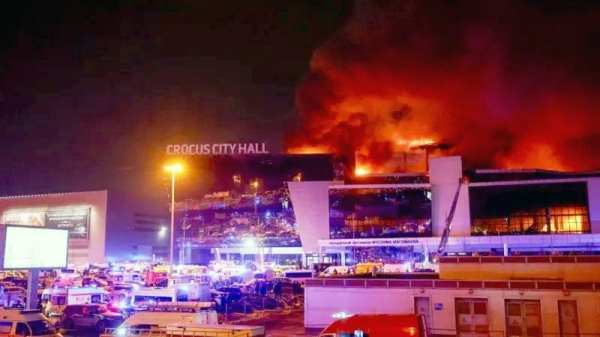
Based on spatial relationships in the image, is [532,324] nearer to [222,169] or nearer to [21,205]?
[222,169]

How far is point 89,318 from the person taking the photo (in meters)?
26.1

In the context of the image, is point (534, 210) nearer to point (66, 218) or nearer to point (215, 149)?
point (215, 149)

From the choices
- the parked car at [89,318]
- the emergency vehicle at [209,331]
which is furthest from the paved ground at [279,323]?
the emergency vehicle at [209,331]

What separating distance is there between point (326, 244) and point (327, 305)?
51217 mm

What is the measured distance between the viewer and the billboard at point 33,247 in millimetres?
23125

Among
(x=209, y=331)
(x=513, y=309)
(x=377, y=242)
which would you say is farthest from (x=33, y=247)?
(x=377, y=242)

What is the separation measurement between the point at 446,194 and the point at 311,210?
752 inches

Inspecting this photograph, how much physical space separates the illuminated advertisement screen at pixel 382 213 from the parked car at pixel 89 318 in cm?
5101

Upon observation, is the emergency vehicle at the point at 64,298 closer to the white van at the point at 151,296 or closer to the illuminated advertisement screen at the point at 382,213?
the white van at the point at 151,296

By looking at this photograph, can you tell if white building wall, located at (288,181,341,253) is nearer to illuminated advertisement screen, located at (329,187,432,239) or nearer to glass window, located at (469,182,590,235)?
illuminated advertisement screen, located at (329,187,432,239)

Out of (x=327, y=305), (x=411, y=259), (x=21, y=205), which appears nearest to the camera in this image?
(x=327, y=305)

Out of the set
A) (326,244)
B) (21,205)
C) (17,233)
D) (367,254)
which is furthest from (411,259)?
(21,205)

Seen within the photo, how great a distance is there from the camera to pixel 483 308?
2220cm

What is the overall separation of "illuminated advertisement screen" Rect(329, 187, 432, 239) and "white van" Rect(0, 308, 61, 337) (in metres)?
57.9
